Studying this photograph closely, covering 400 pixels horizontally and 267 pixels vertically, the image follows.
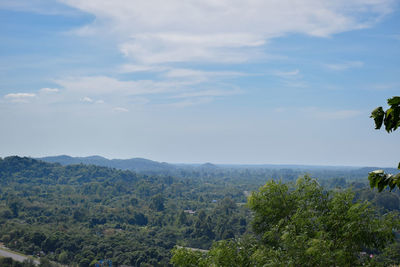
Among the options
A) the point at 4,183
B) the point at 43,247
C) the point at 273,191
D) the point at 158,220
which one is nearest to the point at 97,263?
the point at 43,247

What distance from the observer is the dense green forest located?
172 feet

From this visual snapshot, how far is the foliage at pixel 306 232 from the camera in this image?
993 cm

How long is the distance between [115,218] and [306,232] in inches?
2957

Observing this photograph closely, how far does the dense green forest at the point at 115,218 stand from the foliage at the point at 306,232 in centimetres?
82

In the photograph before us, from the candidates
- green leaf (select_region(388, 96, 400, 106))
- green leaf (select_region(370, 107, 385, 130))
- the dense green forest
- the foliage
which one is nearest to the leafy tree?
green leaf (select_region(370, 107, 385, 130))

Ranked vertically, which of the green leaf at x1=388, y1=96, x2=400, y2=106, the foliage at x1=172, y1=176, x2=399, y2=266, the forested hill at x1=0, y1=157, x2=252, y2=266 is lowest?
the forested hill at x1=0, y1=157, x2=252, y2=266

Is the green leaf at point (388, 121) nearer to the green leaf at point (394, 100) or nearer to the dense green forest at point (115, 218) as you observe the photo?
the green leaf at point (394, 100)

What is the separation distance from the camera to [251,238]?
13.2 meters

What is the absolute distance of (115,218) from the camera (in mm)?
81000

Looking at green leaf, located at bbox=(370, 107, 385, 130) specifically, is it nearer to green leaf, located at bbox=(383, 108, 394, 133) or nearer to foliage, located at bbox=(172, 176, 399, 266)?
green leaf, located at bbox=(383, 108, 394, 133)

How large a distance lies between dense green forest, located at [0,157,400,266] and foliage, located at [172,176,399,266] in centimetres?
82

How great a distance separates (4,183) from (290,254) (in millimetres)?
150690

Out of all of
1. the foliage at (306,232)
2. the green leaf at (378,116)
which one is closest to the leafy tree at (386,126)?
the green leaf at (378,116)

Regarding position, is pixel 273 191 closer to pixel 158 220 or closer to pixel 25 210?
pixel 158 220
